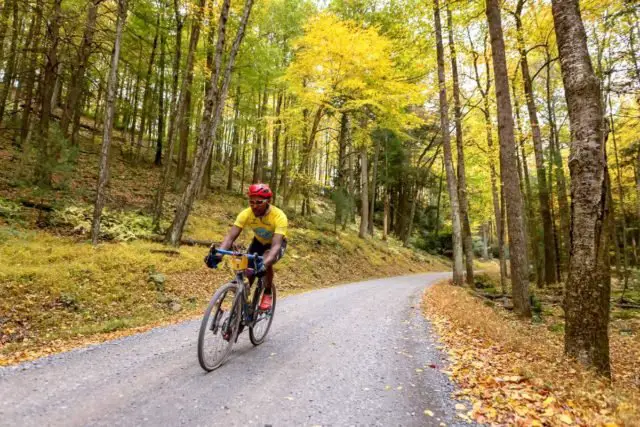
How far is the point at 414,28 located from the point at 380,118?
655 cm

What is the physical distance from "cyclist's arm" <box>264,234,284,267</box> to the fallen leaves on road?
2.65m

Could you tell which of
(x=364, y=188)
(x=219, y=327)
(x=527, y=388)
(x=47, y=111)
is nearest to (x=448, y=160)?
(x=364, y=188)

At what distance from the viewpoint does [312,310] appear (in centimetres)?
879

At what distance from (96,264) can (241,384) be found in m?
6.87

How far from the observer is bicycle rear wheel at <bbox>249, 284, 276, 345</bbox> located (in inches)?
214

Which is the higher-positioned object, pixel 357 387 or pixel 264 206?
pixel 264 206

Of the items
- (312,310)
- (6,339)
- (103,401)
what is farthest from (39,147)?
(103,401)

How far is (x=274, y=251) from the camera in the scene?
4.92 meters

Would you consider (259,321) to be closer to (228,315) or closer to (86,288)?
(228,315)

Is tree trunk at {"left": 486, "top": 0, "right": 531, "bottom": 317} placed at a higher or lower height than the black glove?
higher

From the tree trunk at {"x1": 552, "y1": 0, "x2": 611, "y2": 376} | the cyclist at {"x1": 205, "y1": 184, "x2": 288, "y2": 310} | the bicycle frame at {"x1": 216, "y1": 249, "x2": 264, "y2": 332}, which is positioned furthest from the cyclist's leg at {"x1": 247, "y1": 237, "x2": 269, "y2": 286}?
the tree trunk at {"x1": 552, "y1": 0, "x2": 611, "y2": 376}

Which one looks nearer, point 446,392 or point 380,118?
point 446,392

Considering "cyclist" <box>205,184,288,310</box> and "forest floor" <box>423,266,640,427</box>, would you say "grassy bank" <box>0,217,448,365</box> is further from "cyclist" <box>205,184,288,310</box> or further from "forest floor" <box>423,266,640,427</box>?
"forest floor" <box>423,266,640,427</box>

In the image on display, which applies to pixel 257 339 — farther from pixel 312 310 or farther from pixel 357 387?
pixel 312 310
